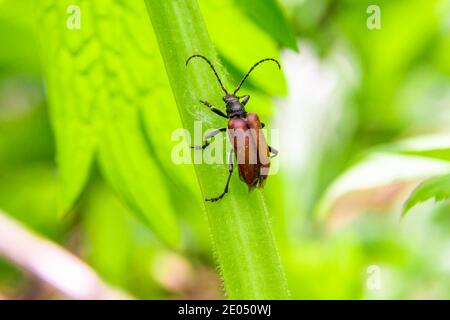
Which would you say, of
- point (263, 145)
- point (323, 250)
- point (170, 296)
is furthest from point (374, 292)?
point (263, 145)

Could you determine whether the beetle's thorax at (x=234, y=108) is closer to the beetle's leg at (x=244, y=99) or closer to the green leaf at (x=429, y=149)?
Answer: the beetle's leg at (x=244, y=99)

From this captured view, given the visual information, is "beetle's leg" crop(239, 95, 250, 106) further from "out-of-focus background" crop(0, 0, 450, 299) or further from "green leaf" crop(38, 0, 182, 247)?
"out-of-focus background" crop(0, 0, 450, 299)

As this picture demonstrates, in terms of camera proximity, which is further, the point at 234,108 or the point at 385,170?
the point at 385,170

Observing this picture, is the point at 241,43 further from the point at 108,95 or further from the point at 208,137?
the point at 208,137

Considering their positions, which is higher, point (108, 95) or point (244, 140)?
point (108, 95)

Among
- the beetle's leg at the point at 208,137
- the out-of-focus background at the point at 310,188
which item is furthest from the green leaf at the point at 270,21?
the out-of-focus background at the point at 310,188

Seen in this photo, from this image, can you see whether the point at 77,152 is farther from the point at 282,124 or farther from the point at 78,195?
the point at 282,124

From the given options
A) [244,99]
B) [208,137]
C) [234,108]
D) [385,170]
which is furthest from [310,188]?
[208,137]

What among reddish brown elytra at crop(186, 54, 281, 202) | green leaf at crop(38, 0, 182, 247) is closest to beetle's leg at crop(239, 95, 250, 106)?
reddish brown elytra at crop(186, 54, 281, 202)
